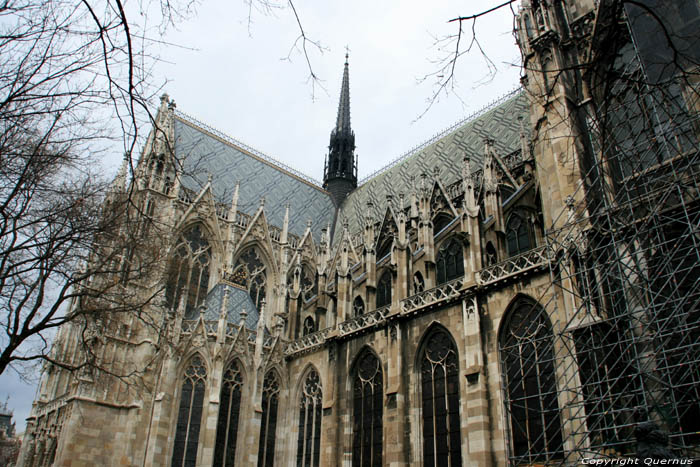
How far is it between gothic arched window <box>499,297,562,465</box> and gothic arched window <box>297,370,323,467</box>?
24.7 feet

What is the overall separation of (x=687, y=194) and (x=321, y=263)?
45.0ft

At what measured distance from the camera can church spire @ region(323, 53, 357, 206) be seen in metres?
34.6

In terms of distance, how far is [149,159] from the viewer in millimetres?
22594

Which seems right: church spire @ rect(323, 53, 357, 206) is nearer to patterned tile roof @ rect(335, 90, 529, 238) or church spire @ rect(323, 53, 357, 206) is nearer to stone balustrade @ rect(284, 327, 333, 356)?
patterned tile roof @ rect(335, 90, 529, 238)

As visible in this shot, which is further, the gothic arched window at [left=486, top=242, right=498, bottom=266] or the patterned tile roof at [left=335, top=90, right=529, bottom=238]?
the patterned tile roof at [left=335, top=90, right=529, bottom=238]

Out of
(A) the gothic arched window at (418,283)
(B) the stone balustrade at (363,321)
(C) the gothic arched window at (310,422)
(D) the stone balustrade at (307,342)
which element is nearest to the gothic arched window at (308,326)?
(D) the stone balustrade at (307,342)

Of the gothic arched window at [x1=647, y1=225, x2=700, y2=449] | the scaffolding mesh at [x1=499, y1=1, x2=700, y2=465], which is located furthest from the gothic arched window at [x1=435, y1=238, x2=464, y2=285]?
the gothic arched window at [x1=647, y1=225, x2=700, y2=449]

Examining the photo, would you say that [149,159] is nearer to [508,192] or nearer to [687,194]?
[508,192]

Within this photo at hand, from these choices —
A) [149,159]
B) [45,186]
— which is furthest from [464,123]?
[45,186]

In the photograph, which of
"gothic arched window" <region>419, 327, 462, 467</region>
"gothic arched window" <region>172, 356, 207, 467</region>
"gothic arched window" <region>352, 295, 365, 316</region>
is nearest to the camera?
"gothic arched window" <region>419, 327, 462, 467</region>

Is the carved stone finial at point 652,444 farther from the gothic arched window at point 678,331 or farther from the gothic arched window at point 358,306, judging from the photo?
the gothic arched window at point 358,306

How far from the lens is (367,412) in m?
17.4

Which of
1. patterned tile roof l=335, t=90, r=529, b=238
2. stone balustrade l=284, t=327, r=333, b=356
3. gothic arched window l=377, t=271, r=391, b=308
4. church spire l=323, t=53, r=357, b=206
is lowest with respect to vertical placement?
stone balustrade l=284, t=327, r=333, b=356

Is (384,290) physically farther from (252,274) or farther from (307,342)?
(252,274)
